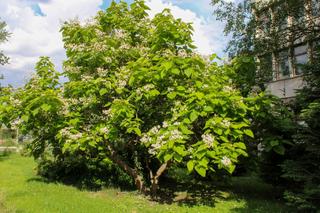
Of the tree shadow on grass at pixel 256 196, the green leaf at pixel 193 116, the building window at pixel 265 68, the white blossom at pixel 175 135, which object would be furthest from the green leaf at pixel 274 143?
the building window at pixel 265 68

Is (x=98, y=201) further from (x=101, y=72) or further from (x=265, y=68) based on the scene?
(x=265, y=68)

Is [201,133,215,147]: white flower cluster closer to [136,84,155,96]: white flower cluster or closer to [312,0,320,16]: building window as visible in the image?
[136,84,155,96]: white flower cluster

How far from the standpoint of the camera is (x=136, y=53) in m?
8.84

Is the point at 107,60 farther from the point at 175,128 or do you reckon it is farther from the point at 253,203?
the point at 253,203

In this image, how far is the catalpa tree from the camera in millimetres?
6758

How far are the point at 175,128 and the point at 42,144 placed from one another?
18.9 feet

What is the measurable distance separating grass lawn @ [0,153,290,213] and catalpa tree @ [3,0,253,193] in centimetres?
108

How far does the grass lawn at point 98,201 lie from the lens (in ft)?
23.2

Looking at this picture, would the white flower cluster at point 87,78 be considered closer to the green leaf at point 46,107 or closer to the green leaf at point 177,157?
the green leaf at point 46,107

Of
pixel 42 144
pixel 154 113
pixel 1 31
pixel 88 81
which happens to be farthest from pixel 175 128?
pixel 1 31

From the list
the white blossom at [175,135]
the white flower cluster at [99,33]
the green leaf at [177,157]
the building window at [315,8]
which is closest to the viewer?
the green leaf at [177,157]

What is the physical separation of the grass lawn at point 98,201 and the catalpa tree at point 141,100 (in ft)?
3.55

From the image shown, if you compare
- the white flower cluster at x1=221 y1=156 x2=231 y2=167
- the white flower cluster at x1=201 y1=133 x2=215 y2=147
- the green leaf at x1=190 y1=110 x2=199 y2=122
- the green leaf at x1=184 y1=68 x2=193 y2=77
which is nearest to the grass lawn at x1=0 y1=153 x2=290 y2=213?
the white flower cluster at x1=221 y1=156 x2=231 y2=167

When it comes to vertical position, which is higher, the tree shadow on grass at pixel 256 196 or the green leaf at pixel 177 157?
the green leaf at pixel 177 157
